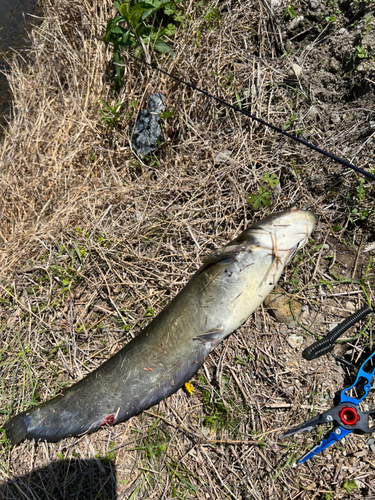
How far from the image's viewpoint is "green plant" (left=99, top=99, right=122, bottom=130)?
10.8 feet

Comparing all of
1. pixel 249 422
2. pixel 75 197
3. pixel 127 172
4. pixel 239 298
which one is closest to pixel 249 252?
pixel 239 298

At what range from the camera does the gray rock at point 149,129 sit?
10.5 feet

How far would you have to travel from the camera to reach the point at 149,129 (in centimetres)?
322

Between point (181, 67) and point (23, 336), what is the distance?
9.61ft

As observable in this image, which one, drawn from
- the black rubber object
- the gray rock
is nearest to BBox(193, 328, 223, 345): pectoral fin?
the black rubber object

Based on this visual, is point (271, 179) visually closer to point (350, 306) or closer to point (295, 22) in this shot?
point (350, 306)

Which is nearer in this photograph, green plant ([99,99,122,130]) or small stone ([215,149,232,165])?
small stone ([215,149,232,165])

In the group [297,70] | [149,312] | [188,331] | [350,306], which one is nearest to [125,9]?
[297,70]

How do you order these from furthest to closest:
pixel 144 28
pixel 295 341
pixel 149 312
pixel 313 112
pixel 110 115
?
pixel 110 115
pixel 144 28
pixel 313 112
pixel 149 312
pixel 295 341

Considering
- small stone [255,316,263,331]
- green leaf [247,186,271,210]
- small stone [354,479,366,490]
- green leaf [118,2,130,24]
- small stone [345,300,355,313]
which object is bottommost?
small stone [354,479,366,490]

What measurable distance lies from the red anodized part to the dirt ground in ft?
0.49

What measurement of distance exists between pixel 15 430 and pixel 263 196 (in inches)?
104

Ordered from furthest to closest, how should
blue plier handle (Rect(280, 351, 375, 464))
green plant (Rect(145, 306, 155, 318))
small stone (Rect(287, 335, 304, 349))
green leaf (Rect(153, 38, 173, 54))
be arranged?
1. green leaf (Rect(153, 38, 173, 54))
2. green plant (Rect(145, 306, 155, 318))
3. small stone (Rect(287, 335, 304, 349))
4. blue plier handle (Rect(280, 351, 375, 464))

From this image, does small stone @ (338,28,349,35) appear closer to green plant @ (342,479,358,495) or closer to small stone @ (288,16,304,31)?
small stone @ (288,16,304,31)
